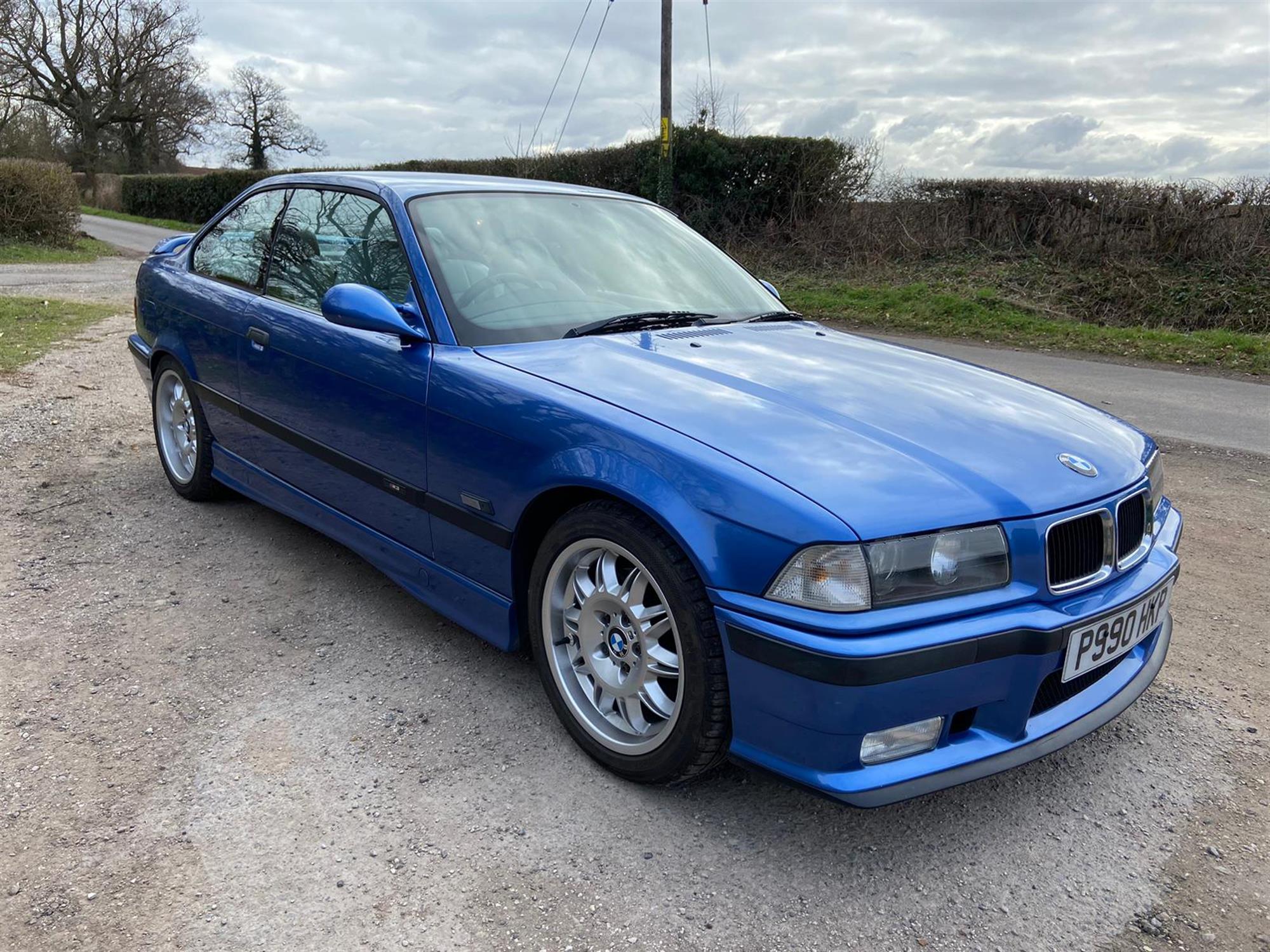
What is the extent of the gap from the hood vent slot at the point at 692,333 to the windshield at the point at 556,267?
0.16 meters

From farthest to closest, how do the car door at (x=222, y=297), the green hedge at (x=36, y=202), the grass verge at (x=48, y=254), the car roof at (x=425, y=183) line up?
the green hedge at (x=36, y=202), the grass verge at (x=48, y=254), the car door at (x=222, y=297), the car roof at (x=425, y=183)

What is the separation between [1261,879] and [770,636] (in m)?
1.33

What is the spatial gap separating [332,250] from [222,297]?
0.78m

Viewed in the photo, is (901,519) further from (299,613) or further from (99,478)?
(99,478)

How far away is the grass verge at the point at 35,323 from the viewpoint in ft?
27.9

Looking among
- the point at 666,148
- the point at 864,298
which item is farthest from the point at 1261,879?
the point at 666,148

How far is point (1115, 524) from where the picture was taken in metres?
2.50

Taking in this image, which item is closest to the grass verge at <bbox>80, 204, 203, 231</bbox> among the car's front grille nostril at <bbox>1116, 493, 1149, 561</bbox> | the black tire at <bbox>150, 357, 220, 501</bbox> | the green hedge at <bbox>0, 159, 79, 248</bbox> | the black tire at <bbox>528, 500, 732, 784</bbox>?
the green hedge at <bbox>0, 159, 79, 248</bbox>

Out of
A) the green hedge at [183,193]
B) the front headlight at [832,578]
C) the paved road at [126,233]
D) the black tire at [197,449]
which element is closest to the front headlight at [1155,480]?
the front headlight at [832,578]

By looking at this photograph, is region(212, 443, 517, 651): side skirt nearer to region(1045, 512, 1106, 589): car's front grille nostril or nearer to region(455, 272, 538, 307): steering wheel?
region(455, 272, 538, 307): steering wheel

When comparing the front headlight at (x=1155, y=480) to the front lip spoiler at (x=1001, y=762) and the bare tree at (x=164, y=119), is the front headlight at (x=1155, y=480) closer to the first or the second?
the front lip spoiler at (x=1001, y=762)

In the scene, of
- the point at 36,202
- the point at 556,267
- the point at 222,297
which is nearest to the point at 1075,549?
the point at 556,267

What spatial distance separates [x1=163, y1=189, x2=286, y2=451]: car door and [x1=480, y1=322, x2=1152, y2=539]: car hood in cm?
164

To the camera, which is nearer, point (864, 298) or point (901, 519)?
point (901, 519)
